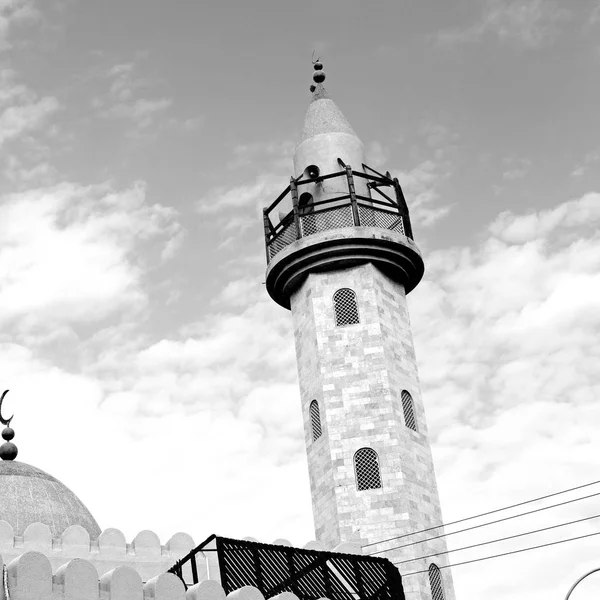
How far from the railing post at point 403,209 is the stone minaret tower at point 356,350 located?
33mm

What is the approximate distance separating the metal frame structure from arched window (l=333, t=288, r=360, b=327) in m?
7.67

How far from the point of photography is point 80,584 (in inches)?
446

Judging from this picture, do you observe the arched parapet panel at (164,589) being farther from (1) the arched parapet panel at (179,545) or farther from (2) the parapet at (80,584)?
(1) the arched parapet panel at (179,545)

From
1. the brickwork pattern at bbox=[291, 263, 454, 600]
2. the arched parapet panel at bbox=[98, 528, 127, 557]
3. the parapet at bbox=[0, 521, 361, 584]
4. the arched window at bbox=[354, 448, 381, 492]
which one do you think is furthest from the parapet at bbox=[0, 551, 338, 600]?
the arched window at bbox=[354, 448, 381, 492]

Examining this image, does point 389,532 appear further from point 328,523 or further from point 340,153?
point 340,153

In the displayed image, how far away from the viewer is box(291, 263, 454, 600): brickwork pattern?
2017 centimetres

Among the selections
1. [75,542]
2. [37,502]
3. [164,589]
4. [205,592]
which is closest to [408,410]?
[37,502]

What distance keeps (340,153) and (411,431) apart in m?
7.60

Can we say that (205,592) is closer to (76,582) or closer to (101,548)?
(76,582)

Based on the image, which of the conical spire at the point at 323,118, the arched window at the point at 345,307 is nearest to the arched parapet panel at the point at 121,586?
the arched window at the point at 345,307

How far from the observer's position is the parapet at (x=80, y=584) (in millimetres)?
10953

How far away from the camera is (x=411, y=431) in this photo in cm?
2161

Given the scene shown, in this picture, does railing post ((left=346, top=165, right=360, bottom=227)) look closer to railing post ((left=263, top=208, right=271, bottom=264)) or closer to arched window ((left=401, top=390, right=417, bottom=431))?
railing post ((left=263, top=208, right=271, bottom=264))

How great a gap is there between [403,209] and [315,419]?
5964mm
